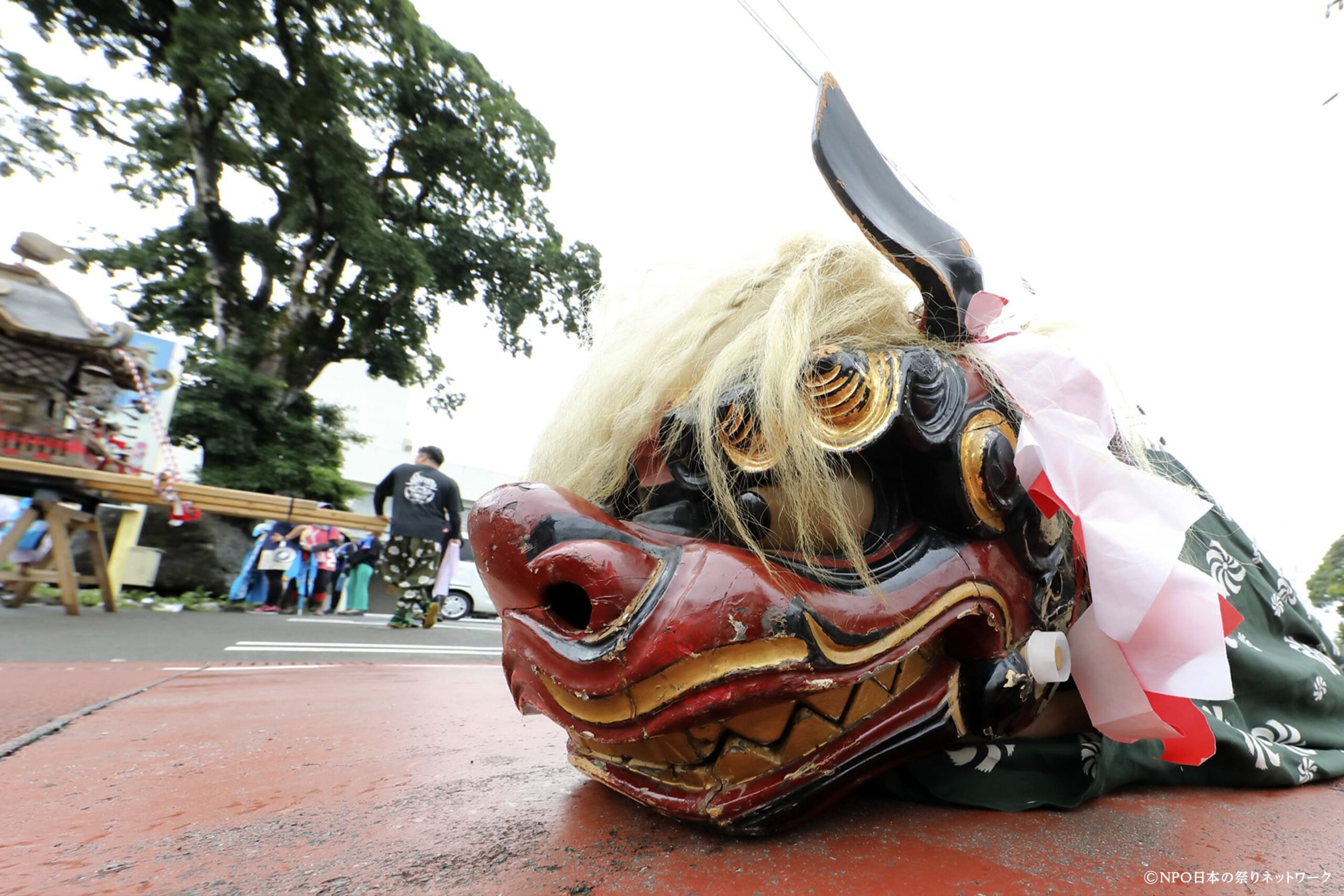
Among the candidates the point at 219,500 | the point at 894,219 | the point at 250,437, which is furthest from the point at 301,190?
the point at 894,219

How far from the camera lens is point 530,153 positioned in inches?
457

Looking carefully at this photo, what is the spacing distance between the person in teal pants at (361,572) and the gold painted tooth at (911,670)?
714 centimetres

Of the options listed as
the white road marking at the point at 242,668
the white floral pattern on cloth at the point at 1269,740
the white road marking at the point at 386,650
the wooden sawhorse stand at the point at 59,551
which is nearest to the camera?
the white floral pattern on cloth at the point at 1269,740

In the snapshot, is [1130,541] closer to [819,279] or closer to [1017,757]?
[1017,757]

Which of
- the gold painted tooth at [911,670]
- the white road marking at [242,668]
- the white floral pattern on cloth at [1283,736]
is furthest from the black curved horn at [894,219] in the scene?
the white road marking at [242,668]

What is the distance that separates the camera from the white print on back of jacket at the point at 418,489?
392cm

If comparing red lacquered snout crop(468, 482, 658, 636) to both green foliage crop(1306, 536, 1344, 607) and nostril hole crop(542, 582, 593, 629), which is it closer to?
nostril hole crop(542, 582, 593, 629)

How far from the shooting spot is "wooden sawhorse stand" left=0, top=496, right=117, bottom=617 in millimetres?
3508

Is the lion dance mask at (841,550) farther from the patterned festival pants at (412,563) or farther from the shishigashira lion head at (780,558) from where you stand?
the patterned festival pants at (412,563)

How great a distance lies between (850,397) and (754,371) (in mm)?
108

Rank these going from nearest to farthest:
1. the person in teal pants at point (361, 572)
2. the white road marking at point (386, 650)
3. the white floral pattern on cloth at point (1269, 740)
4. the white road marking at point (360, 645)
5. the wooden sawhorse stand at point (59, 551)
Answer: the white floral pattern on cloth at point (1269, 740) < the white road marking at point (386, 650) < the white road marking at point (360, 645) < the wooden sawhorse stand at point (59, 551) < the person in teal pants at point (361, 572)

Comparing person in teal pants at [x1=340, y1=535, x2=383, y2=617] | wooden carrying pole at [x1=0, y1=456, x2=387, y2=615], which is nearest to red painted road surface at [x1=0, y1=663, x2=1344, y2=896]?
wooden carrying pole at [x1=0, y1=456, x2=387, y2=615]

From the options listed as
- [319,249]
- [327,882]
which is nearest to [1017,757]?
[327,882]

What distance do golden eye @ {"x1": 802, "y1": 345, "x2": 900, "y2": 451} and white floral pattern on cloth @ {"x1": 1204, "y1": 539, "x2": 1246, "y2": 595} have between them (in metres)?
0.90
